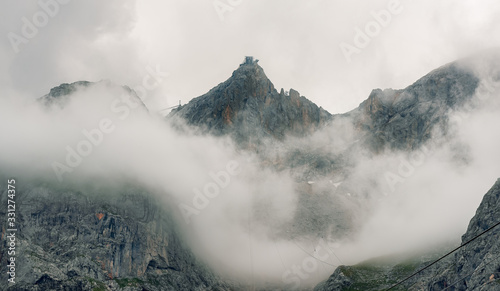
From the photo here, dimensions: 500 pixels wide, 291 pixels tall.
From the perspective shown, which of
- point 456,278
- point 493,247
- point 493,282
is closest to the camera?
point 493,282

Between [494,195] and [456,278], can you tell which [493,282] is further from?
[494,195]

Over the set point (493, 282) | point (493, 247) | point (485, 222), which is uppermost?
point (485, 222)

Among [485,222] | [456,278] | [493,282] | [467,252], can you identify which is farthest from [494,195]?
[493,282]

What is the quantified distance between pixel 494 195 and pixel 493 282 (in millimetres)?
57086

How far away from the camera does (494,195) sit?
199 m

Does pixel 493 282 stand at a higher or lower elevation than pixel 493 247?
lower

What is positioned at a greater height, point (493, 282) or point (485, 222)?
point (485, 222)

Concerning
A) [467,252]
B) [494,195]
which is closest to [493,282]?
[467,252]

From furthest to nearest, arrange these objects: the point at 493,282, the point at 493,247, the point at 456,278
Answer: the point at 456,278
the point at 493,247
the point at 493,282

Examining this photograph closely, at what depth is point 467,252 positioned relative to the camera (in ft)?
637

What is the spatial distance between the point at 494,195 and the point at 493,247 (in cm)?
3441

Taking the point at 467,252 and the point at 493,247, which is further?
the point at 467,252

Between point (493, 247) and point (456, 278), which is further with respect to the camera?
point (456, 278)

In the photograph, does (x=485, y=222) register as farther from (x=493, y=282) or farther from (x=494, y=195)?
(x=493, y=282)
